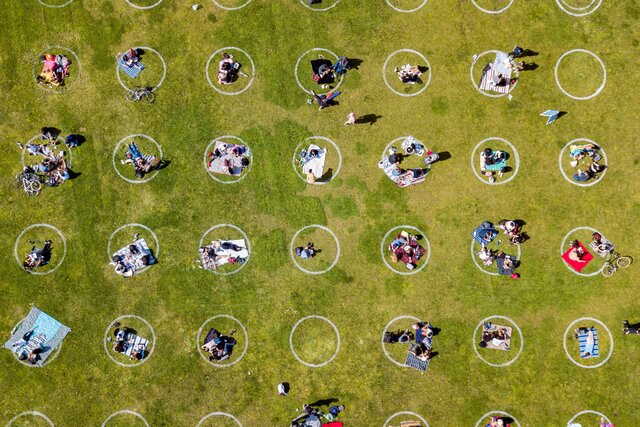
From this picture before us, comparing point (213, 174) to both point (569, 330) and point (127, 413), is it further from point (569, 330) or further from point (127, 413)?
point (569, 330)

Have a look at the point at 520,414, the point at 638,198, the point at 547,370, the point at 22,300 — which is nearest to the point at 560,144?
the point at 638,198

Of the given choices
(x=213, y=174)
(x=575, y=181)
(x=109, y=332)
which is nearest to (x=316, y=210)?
(x=213, y=174)

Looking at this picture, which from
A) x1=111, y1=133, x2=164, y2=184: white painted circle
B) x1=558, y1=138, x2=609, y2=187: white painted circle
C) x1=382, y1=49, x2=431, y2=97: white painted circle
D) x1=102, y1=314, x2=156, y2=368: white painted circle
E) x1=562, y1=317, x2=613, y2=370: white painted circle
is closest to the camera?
x1=562, y1=317, x2=613, y2=370: white painted circle

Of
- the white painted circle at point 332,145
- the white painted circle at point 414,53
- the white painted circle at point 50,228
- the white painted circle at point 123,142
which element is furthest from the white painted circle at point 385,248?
the white painted circle at point 50,228

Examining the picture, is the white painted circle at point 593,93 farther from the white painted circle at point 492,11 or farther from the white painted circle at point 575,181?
the white painted circle at point 492,11

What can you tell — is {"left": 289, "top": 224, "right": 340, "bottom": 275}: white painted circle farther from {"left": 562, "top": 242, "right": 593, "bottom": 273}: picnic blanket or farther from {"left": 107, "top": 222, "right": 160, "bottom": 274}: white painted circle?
{"left": 562, "top": 242, "right": 593, "bottom": 273}: picnic blanket

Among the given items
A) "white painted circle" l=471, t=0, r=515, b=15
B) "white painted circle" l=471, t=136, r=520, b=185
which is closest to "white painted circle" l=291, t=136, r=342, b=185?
"white painted circle" l=471, t=136, r=520, b=185
